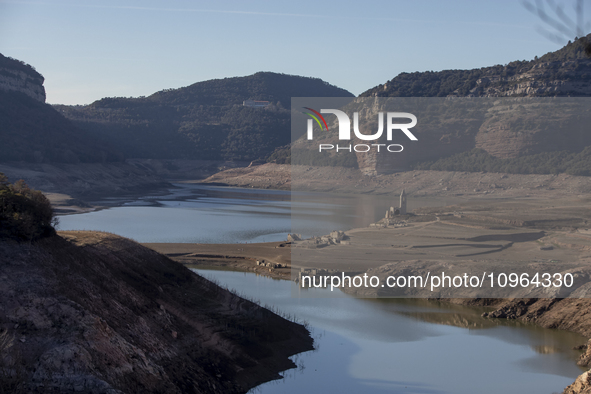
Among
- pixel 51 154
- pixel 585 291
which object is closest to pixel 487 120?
pixel 51 154

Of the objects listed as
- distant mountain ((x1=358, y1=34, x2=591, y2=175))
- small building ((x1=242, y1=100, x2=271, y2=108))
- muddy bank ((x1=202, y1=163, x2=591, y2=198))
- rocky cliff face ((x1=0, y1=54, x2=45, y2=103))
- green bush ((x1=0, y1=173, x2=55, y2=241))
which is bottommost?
muddy bank ((x1=202, y1=163, x2=591, y2=198))

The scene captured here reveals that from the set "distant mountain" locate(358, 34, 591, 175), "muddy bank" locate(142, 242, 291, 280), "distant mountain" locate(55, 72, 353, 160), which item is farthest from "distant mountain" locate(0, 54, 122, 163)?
"muddy bank" locate(142, 242, 291, 280)

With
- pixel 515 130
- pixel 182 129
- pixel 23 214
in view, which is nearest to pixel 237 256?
pixel 23 214

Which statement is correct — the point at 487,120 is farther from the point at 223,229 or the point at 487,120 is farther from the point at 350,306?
the point at 350,306

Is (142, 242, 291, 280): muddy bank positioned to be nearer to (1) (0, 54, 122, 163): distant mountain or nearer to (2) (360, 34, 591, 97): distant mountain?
(1) (0, 54, 122, 163): distant mountain

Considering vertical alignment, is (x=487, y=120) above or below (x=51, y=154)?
above

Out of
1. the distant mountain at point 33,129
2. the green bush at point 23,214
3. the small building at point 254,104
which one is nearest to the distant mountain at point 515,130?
the distant mountain at point 33,129

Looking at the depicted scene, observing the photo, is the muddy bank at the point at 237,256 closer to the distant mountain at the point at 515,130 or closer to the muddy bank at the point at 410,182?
the muddy bank at the point at 410,182

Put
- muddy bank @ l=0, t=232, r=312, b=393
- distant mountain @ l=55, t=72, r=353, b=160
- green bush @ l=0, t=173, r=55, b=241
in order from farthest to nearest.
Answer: distant mountain @ l=55, t=72, r=353, b=160 < green bush @ l=0, t=173, r=55, b=241 < muddy bank @ l=0, t=232, r=312, b=393
